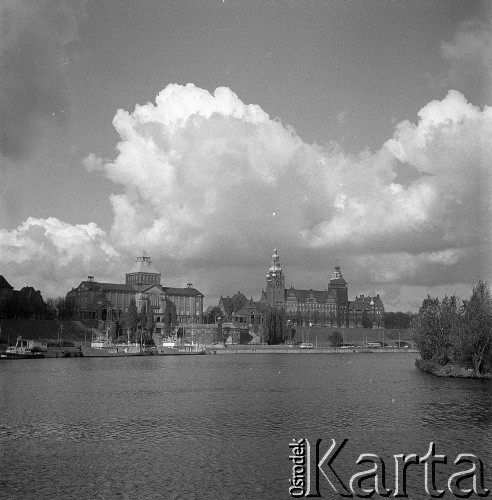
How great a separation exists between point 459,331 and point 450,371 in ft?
17.6

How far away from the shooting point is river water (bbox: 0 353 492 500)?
79.7ft

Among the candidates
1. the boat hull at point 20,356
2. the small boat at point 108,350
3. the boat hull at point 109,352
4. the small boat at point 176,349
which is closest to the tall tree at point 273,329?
the small boat at point 176,349

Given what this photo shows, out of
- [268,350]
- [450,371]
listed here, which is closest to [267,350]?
[268,350]

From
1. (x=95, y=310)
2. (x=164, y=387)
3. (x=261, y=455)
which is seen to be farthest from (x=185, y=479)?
(x=95, y=310)

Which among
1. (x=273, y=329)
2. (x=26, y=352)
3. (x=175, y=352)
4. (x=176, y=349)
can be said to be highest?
(x=273, y=329)

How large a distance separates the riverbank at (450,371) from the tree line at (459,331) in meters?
0.40

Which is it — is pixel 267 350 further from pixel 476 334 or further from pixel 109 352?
pixel 476 334

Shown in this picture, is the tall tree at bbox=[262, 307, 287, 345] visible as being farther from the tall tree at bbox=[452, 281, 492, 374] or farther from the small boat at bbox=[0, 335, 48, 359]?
the tall tree at bbox=[452, 281, 492, 374]

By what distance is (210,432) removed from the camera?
33969mm

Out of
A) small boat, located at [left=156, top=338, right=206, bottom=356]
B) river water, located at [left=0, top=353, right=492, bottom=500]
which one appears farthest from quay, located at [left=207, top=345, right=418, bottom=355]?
river water, located at [left=0, top=353, right=492, bottom=500]

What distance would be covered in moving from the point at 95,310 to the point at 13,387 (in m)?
144

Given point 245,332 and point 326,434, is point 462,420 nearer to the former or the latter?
point 326,434

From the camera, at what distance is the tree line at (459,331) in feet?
211

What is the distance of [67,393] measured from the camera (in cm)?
5141
